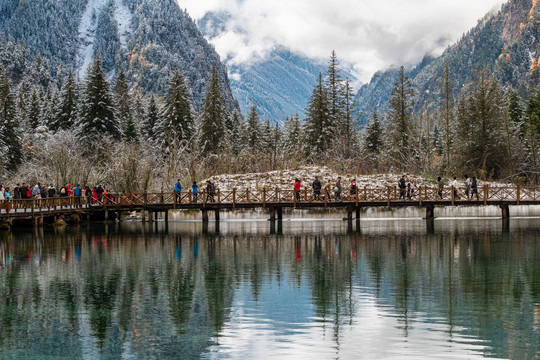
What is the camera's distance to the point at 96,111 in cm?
6206

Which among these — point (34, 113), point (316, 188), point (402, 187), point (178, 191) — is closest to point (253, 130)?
point (34, 113)

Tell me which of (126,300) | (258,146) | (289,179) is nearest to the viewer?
(126,300)

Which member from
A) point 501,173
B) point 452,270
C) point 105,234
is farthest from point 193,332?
point 501,173

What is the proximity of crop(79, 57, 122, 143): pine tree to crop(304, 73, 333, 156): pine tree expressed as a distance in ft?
68.8

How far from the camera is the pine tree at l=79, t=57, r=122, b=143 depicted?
200 ft

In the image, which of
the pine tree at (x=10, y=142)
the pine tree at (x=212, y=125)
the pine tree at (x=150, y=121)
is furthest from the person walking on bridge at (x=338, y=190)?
the pine tree at (x=150, y=121)

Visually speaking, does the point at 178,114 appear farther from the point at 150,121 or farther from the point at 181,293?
the point at 181,293

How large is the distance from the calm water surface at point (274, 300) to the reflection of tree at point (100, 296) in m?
0.03

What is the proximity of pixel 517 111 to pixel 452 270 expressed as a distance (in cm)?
6201

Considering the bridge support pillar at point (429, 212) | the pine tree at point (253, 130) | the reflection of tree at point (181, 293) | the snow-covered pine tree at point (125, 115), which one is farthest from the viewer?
the pine tree at point (253, 130)

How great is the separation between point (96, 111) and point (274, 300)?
52.9 metres

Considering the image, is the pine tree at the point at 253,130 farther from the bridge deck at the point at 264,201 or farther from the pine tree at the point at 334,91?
the bridge deck at the point at 264,201

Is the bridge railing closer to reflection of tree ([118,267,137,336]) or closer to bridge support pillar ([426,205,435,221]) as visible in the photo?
bridge support pillar ([426,205,435,221])

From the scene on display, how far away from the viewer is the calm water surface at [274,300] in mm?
9852
